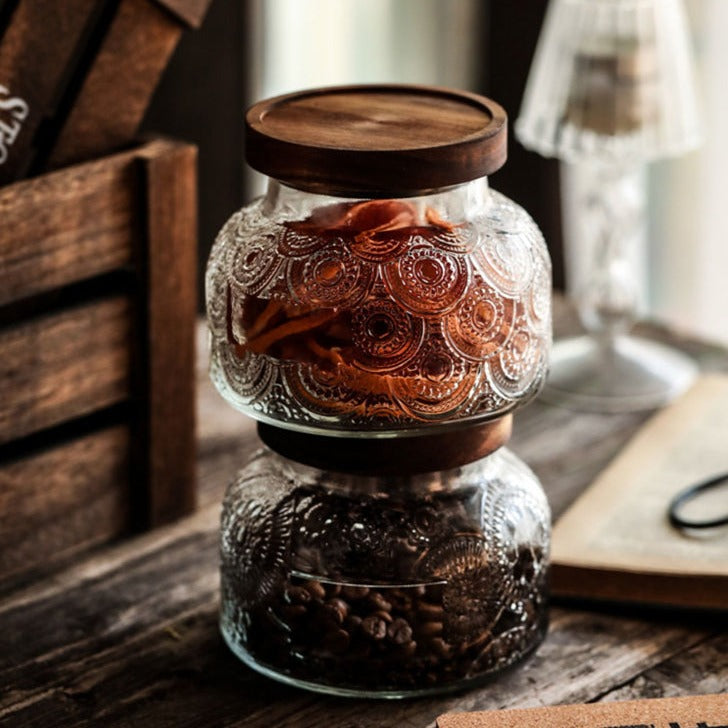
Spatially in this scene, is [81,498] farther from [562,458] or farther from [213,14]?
[213,14]

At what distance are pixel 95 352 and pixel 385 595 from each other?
275 mm

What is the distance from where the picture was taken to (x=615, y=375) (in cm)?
121

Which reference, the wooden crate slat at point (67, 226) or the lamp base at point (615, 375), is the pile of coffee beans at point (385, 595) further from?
the lamp base at point (615, 375)

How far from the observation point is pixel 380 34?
2.03 metres

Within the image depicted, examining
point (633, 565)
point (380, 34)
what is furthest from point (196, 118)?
point (633, 565)

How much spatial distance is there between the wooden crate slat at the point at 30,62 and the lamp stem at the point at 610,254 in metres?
0.56

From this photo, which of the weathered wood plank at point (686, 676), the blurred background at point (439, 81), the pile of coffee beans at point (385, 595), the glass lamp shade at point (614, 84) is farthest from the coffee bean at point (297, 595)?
the blurred background at point (439, 81)

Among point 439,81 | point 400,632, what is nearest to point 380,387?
point 400,632

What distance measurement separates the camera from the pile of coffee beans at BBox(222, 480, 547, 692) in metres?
0.77

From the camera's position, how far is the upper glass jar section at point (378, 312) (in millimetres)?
726

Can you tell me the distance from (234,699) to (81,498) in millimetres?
210

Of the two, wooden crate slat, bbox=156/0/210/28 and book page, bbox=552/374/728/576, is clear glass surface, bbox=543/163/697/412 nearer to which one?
book page, bbox=552/374/728/576

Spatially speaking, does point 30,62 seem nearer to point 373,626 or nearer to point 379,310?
point 379,310

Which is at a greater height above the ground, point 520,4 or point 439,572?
point 520,4
